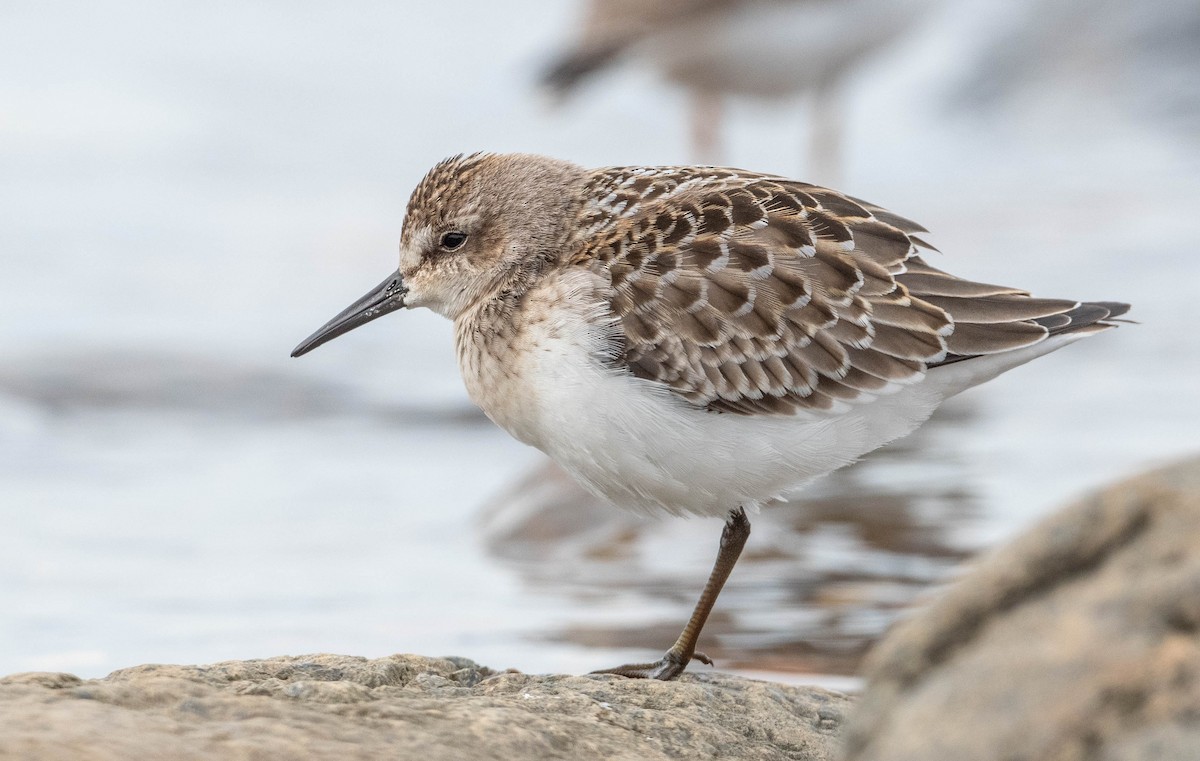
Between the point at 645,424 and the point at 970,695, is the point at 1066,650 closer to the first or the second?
the point at 970,695

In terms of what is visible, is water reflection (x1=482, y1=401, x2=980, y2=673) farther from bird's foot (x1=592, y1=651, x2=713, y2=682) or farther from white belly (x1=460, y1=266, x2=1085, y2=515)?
white belly (x1=460, y1=266, x2=1085, y2=515)

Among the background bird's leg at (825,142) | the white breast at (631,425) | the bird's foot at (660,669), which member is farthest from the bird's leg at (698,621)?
the background bird's leg at (825,142)

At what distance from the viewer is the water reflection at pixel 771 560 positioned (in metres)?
6.59

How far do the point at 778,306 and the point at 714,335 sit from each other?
25cm

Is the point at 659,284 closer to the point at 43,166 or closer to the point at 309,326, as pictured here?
the point at 309,326

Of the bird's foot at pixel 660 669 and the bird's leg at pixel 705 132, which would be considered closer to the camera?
the bird's foot at pixel 660 669

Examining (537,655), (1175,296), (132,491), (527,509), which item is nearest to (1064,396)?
(1175,296)

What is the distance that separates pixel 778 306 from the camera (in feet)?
16.7

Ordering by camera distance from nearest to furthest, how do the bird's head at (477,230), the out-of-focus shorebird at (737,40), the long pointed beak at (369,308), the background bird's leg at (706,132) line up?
the bird's head at (477,230), the long pointed beak at (369,308), the out-of-focus shorebird at (737,40), the background bird's leg at (706,132)

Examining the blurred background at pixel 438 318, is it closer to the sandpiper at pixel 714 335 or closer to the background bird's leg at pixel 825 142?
the background bird's leg at pixel 825 142

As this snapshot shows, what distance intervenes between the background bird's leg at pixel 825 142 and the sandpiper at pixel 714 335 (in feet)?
29.1

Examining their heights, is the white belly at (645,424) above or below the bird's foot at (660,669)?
above

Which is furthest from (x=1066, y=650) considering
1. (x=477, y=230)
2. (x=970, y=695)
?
(x=477, y=230)

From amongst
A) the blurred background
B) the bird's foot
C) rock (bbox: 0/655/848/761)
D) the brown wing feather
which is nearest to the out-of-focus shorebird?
the blurred background
